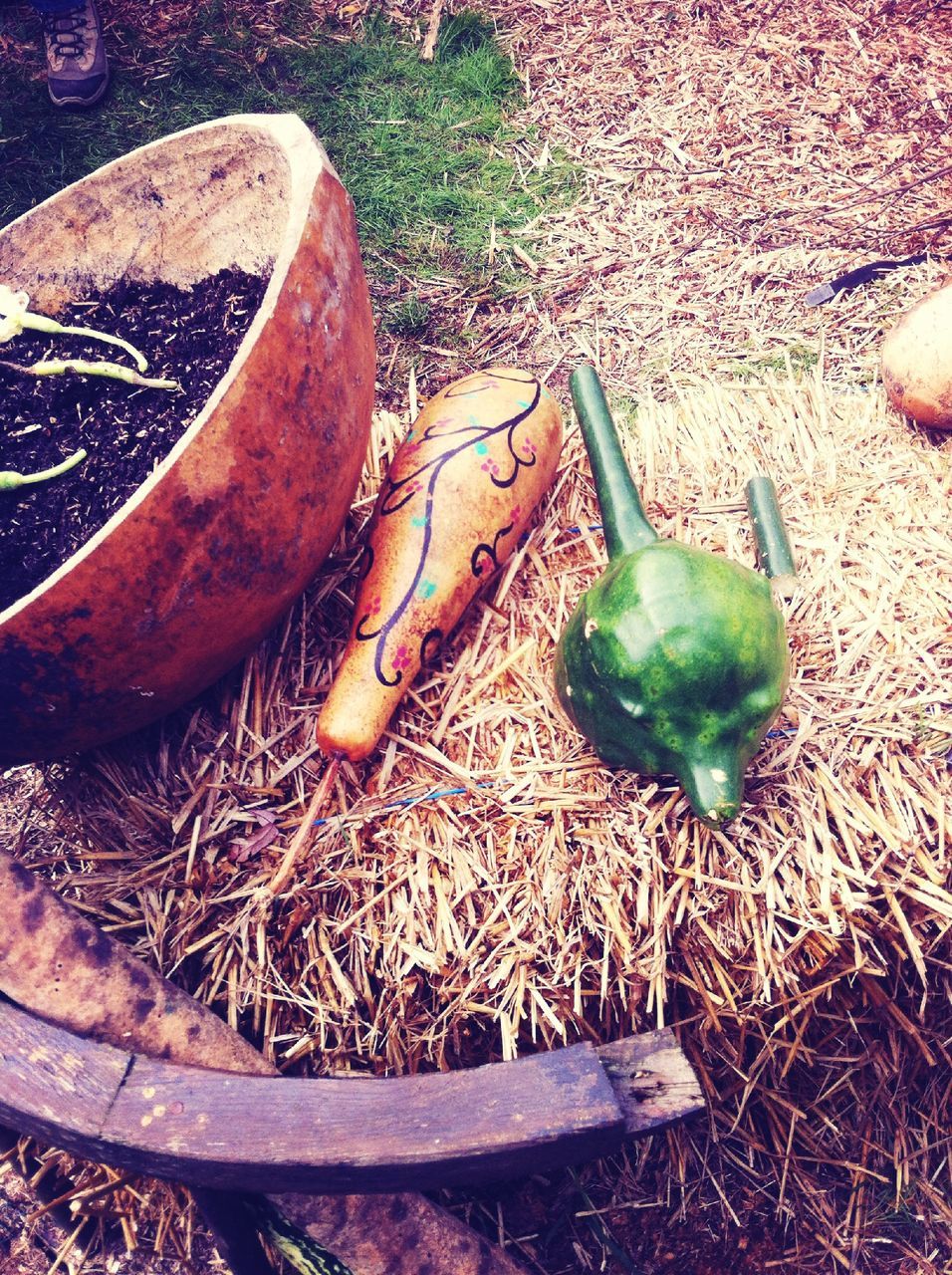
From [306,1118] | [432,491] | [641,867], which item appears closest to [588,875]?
[641,867]

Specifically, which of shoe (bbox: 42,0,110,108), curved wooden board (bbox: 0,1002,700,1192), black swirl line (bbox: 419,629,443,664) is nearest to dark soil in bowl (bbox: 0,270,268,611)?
black swirl line (bbox: 419,629,443,664)

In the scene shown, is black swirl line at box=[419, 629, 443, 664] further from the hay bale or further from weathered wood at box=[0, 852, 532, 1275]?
weathered wood at box=[0, 852, 532, 1275]

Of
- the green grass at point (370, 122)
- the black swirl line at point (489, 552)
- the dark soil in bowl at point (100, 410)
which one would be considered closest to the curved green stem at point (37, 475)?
the dark soil in bowl at point (100, 410)

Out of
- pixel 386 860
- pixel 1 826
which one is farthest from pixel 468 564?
pixel 1 826

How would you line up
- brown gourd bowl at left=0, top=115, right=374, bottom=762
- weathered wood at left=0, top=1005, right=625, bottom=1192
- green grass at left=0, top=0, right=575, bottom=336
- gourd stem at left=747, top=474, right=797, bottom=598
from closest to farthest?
weathered wood at left=0, top=1005, right=625, bottom=1192, brown gourd bowl at left=0, top=115, right=374, bottom=762, gourd stem at left=747, top=474, right=797, bottom=598, green grass at left=0, top=0, right=575, bottom=336

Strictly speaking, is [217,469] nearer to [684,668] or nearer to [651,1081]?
[684,668]

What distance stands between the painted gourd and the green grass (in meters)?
1.15

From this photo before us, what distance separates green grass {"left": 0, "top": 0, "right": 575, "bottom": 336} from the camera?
9.42ft

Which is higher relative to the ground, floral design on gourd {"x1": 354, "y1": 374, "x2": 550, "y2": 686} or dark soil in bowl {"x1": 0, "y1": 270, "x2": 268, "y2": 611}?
dark soil in bowl {"x1": 0, "y1": 270, "x2": 268, "y2": 611}

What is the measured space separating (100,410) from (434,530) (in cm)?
60

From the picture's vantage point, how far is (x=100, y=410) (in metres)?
1.42

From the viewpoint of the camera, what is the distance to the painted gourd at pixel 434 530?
4.90 feet

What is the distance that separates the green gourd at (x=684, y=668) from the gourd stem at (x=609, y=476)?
0.16 metres

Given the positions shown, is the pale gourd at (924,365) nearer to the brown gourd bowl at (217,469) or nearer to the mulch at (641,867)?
the mulch at (641,867)
